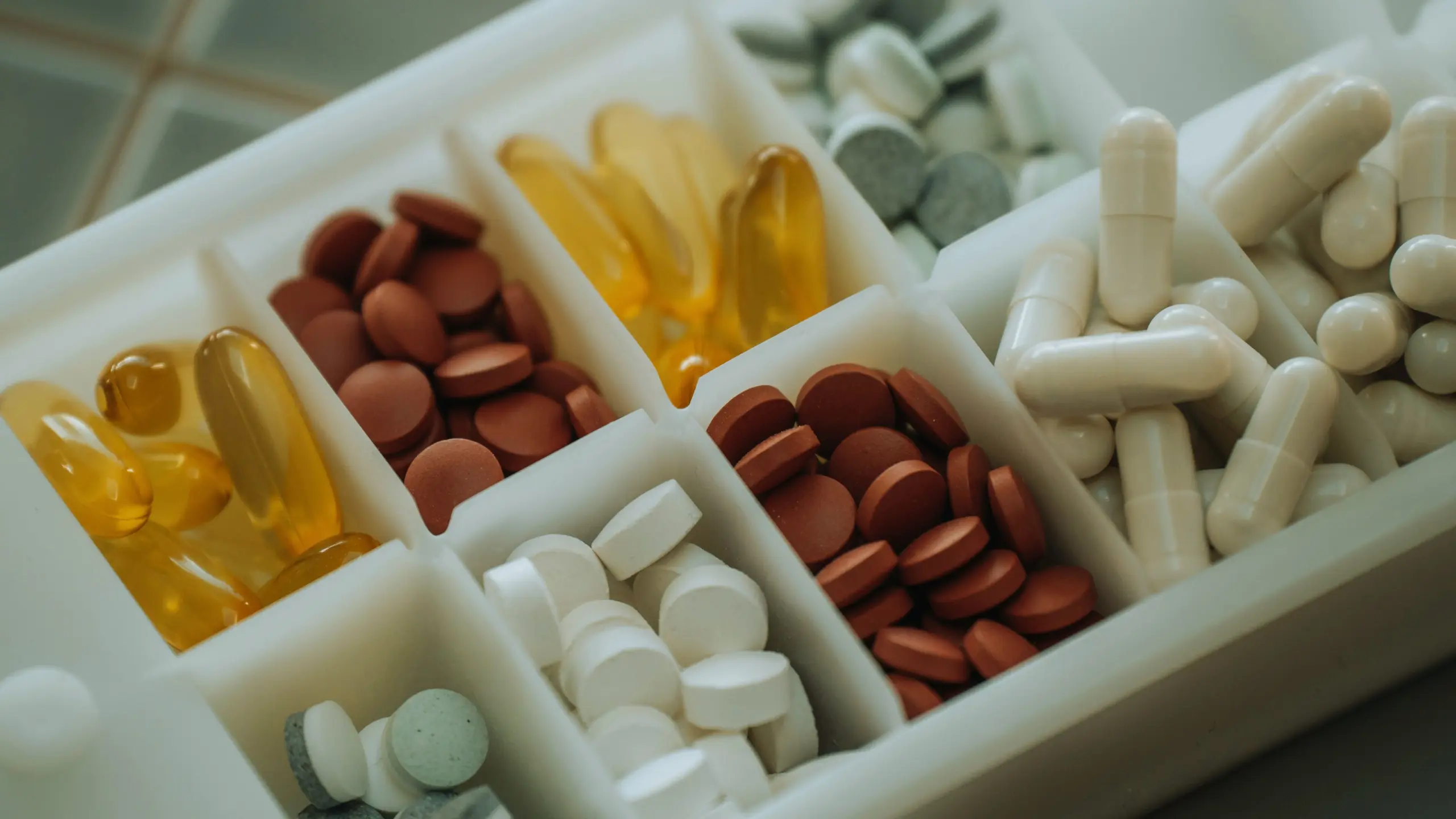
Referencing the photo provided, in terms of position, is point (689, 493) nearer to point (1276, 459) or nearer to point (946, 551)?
point (946, 551)

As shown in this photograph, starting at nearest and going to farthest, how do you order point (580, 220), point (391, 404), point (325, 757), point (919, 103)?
point (325, 757), point (391, 404), point (580, 220), point (919, 103)

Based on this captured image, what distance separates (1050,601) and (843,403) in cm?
→ 22

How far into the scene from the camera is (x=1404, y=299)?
102 cm

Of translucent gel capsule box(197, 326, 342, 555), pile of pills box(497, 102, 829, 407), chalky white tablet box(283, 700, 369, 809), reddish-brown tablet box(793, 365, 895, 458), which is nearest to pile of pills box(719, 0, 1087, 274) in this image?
pile of pills box(497, 102, 829, 407)

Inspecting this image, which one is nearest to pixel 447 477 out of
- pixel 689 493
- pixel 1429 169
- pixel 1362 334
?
pixel 689 493

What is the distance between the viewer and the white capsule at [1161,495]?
98 centimetres

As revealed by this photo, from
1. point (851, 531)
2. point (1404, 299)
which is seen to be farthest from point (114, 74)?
point (1404, 299)

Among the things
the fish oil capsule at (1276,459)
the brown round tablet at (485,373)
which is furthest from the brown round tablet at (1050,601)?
the brown round tablet at (485,373)

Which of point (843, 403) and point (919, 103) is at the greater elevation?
point (919, 103)

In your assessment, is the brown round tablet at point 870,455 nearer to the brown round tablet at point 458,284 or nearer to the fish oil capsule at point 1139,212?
the fish oil capsule at point 1139,212

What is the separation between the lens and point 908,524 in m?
1.03

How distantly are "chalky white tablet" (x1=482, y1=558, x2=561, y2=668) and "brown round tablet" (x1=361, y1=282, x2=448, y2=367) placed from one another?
0.92 ft

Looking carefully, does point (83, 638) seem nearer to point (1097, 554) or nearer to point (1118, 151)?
point (1097, 554)

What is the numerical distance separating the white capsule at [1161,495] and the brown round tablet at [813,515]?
206mm
